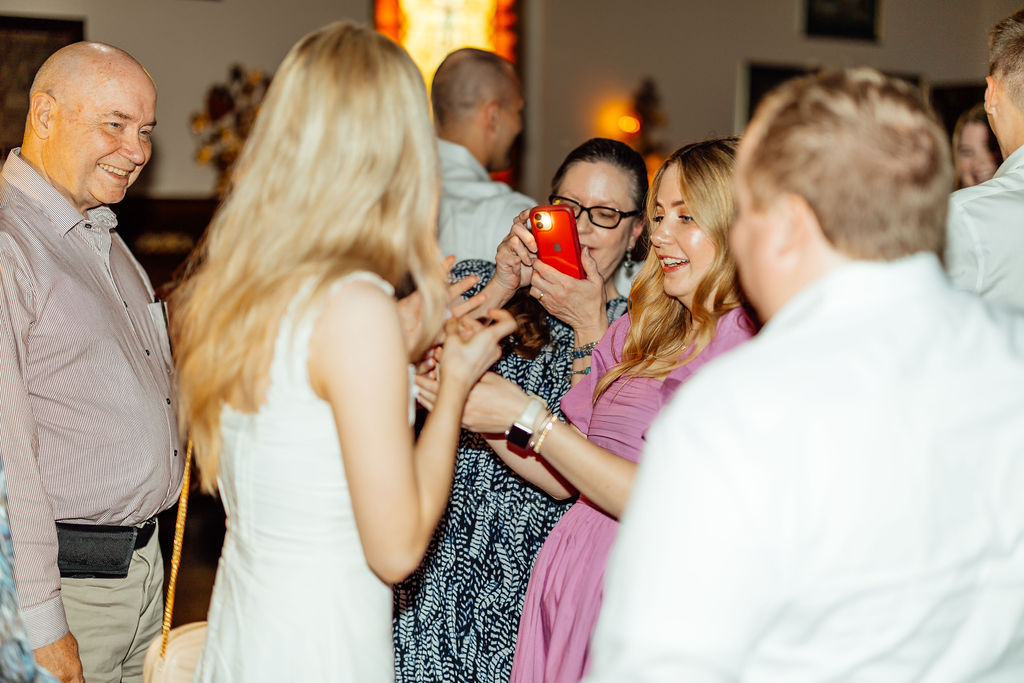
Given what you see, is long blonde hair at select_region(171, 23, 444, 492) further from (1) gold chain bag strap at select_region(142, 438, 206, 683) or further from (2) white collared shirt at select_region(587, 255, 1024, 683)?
(2) white collared shirt at select_region(587, 255, 1024, 683)

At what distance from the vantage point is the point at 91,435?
173 centimetres

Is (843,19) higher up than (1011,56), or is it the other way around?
(843,19)

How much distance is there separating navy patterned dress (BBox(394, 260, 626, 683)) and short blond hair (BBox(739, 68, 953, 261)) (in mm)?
1184

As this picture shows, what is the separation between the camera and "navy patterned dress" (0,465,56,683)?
1.14m

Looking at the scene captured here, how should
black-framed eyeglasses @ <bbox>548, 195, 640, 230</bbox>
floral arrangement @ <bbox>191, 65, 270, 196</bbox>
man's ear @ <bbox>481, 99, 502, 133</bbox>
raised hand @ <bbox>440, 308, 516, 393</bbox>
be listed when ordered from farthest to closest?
floral arrangement @ <bbox>191, 65, 270, 196</bbox> < man's ear @ <bbox>481, 99, 502, 133</bbox> < black-framed eyeglasses @ <bbox>548, 195, 640, 230</bbox> < raised hand @ <bbox>440, 308, 516, 393</bbox>

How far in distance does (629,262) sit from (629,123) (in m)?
5.74

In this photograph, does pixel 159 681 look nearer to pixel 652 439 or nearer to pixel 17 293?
pixel 17 293

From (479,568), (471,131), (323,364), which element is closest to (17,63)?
(471,131)

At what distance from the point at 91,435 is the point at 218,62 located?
16.7 feet

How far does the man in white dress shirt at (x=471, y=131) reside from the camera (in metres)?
2.98

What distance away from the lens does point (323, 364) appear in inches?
42.8

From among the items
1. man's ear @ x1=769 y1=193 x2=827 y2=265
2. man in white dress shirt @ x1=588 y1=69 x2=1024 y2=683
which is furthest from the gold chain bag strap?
man's ear @ x1=769 y1=193 x2=827 y2=265

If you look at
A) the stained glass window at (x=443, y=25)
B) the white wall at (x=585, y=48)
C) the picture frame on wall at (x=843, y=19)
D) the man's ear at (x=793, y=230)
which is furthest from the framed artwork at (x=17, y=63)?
the picture frame on wall at (x=843, y=19)

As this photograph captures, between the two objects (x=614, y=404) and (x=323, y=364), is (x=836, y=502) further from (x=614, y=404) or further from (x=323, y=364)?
(x=614, y=404)
